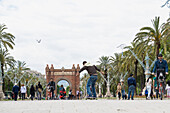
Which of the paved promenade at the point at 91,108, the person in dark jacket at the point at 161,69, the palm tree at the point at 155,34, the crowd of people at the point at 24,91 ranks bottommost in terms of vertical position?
the paved promenade at the point at 91,108

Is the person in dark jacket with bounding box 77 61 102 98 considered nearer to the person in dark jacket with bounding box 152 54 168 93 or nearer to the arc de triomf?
the person in dark jacket with bounding box 152 54 168 93

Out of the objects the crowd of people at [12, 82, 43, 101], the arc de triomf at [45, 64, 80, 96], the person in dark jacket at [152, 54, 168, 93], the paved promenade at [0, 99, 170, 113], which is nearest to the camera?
the paved promenade at [0, 99, 170, 113]

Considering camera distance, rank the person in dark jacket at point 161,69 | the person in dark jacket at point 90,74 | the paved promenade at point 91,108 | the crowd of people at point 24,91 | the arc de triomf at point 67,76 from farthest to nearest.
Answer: the arc de triomf at point 67,76 < the crowd of people at point 24,91 < the person in dark jacket at point 90,74 < the person in dark jacket at point 161,69 < the paved promenade at point 91,108

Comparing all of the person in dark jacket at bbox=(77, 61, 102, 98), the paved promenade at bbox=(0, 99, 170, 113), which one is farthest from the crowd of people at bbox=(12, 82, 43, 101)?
the paved promenade at bbox=(0, 99, 170, 113)

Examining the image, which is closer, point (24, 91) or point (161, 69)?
point (161, 69)

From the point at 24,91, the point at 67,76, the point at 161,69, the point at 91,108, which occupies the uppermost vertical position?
the point at 67,76

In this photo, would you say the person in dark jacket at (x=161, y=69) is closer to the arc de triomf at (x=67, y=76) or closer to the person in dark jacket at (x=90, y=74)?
the person in dark jacket at (x=90, y=74)

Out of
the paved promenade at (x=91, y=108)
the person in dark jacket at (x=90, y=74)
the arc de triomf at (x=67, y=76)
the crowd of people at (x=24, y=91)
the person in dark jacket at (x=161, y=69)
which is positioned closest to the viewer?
the paved promenade at (x=91, y=108)

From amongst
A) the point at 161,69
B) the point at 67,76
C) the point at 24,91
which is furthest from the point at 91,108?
the point at 67,76

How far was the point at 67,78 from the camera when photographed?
10238 cm

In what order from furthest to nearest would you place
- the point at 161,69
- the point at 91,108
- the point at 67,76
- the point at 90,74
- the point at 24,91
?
the point at 67,76, the point at 24,91, the point at 90,74, the point at 161,69, the point at 91,108

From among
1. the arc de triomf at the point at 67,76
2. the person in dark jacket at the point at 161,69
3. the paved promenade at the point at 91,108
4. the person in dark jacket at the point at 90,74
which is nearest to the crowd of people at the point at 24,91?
the person in dark jacket at the point at 90,74

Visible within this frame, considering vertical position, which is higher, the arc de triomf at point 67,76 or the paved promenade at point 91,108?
the arc de triomf at point 67,76

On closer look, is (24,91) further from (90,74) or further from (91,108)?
(91,108)
